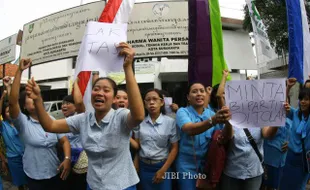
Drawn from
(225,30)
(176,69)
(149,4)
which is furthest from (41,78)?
(149,4)

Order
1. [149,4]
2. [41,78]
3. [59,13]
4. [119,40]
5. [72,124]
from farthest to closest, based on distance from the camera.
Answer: [41,78] < [59,13] < [149,4] < [119,40] < [72,124]

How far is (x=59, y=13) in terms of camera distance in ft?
18.9

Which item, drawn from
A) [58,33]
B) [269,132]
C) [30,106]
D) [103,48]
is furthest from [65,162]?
[58,33]

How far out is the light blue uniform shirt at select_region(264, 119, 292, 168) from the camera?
10.9 ft

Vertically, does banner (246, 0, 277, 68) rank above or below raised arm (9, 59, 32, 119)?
above

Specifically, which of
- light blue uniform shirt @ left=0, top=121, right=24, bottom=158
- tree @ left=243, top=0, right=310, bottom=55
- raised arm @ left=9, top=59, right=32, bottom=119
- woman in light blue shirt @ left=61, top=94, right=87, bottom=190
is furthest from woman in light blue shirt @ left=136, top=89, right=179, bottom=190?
tree @ left=243, top=0, right=310, bottom=55

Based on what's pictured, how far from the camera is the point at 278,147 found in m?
3.34

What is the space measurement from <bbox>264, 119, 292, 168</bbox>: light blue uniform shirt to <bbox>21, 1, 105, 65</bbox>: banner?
→ 148 inches

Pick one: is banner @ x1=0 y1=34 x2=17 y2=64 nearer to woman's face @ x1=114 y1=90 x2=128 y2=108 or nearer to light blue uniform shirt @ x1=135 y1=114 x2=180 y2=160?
woman's face @ x1=114 y1=90 x2=128 y2=108

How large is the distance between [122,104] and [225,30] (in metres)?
16.6

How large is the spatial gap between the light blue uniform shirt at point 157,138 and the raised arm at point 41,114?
0.92 meters

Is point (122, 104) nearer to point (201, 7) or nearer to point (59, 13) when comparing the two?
point (201, 7)

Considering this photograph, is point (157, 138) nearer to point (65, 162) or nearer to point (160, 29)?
point (65, 162)

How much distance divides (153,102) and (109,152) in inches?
43.1
